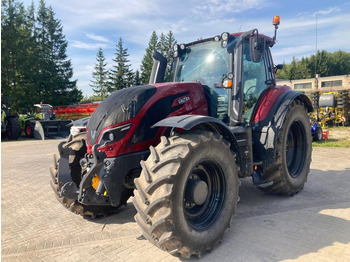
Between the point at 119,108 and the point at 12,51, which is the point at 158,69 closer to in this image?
the point at 119,108

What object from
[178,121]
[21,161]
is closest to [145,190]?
[178,121]

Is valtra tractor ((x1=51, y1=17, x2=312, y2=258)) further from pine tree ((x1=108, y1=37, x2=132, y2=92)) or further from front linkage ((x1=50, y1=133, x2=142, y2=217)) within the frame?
pine tree ((x1=108, y1=37, x2=132, y2=92))

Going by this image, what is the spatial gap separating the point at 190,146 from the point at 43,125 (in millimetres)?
14559

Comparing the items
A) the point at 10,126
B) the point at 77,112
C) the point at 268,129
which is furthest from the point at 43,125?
the point at 268,129

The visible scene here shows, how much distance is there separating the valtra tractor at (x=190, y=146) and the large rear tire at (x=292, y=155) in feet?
0.06

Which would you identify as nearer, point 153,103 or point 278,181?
point 153,103

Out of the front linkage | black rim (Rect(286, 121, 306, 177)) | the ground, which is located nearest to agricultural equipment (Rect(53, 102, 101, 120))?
the ground

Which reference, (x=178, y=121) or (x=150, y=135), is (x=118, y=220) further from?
(x=178, y=121)

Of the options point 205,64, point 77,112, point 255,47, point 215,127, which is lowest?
point 215,127

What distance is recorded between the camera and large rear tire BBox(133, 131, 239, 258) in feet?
8.63

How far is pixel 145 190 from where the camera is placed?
2670mm

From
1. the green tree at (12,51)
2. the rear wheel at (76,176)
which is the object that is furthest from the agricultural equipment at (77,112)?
the rear wheel at (76,176)

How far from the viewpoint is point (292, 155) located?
211 inches

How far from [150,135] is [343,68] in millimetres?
75587
